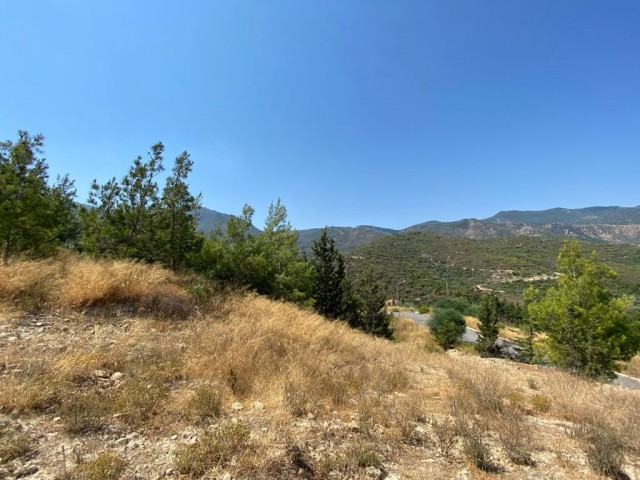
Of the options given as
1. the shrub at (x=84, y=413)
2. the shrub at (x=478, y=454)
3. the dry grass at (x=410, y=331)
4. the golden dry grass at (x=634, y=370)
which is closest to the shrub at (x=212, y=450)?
the shrub at (x=84, y=413)

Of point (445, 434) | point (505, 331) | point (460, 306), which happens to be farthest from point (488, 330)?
point (445, 434)

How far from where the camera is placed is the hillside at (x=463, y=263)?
75.2m

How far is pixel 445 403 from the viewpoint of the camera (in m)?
4.79

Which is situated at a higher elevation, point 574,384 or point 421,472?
point 421,472

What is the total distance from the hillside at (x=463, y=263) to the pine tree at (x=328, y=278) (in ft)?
162

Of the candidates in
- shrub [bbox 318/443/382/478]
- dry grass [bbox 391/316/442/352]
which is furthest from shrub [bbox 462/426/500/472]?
dry grass [bbox 391/316/442/352]

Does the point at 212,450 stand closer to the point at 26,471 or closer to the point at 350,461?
the point at 350,461

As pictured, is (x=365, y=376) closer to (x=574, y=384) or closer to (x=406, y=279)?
(x=574, y=384)

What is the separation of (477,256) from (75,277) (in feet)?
356

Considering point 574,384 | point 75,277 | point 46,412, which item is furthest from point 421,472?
point 75,277

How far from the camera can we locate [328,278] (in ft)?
61.8

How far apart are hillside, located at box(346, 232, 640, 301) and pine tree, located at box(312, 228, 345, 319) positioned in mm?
49280

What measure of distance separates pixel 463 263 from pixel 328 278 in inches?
3518

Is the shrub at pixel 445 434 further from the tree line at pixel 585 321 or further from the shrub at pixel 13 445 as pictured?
the tree line at pixel 585 321
